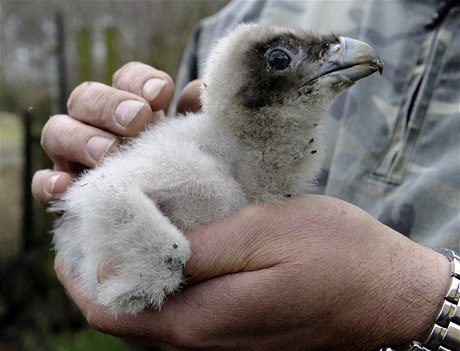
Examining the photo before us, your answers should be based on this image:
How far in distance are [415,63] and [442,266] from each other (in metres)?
0.98

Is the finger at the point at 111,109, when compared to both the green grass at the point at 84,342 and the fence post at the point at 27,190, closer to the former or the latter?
the green grass at the point at 84,342

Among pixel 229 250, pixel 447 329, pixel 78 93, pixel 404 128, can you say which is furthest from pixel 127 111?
pixel 447 329

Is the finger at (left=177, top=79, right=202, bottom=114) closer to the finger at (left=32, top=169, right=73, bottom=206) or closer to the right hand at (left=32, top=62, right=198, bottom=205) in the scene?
the right hand at (left=32, top=62, right=198, bottom=205)

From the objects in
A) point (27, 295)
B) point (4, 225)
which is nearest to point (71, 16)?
point (4, 225)

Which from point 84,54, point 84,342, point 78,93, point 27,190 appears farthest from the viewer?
point 27,190

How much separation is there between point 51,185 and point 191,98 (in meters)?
0.74

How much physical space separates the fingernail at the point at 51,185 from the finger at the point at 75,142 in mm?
95

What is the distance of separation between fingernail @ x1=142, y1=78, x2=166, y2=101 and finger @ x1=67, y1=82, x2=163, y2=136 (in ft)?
0.23

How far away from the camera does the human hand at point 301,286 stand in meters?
1.46

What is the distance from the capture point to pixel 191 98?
2355 millimetres

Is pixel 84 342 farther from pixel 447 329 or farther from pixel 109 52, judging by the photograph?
pixel 447 329

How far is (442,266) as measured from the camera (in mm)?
1558

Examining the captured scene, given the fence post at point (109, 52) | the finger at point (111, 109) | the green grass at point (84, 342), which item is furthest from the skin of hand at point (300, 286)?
the fence post at point (109, 52)

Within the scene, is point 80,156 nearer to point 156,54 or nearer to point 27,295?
point 27,295
